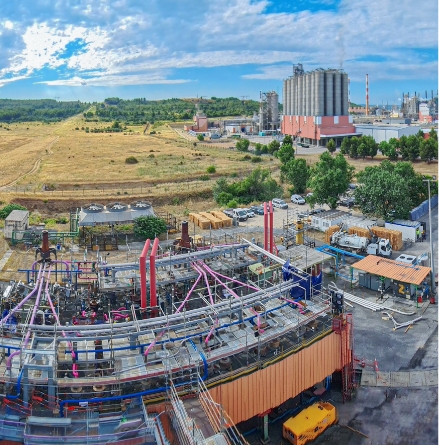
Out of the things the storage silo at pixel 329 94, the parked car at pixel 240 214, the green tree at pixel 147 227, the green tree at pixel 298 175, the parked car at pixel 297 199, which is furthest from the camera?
the storage silo at pixel 329 94

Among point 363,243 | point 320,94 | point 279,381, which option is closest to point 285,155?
point 363,243

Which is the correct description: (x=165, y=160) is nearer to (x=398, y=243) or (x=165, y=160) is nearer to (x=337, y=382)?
(x=398, y=243)

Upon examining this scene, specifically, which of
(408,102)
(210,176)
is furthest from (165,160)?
(408,102)

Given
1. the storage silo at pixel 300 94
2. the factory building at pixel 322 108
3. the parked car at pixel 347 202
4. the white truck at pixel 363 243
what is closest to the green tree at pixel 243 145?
the factory building at pixel 322 108

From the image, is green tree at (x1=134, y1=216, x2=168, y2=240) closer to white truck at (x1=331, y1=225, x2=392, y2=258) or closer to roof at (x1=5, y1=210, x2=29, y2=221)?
roof at (x1=5, y1=210, x2=29, y2=221)

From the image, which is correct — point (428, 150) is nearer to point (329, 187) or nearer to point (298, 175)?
point (298, 175)

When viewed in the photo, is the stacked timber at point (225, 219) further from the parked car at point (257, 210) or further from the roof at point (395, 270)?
the roof at point (395, 270)
